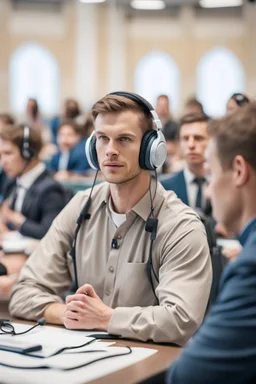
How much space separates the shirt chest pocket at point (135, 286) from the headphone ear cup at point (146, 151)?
332mm

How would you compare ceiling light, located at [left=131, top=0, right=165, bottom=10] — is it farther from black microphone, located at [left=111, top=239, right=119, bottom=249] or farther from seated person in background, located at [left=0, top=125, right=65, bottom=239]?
black microphone, located at [left=111, top=239, right=119, bottom=249]

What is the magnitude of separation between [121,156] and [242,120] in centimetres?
90

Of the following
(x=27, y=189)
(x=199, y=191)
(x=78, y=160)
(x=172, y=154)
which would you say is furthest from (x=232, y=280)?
(x=172, y=154)

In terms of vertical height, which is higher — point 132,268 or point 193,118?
point 193,118

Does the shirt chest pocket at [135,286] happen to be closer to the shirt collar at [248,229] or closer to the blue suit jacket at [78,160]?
the shirt collar at [248,229]

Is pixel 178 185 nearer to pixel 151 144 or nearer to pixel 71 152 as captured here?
pixel 151 144

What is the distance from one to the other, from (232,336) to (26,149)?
3.43 metres

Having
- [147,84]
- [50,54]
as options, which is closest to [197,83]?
[147,84]

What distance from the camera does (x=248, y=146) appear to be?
4.75ft

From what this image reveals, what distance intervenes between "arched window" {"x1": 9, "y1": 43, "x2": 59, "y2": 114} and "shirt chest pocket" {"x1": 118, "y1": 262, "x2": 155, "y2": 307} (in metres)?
12.8

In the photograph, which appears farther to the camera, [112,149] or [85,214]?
[85,214]

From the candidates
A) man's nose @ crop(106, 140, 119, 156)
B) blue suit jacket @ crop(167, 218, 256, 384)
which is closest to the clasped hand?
man's nose @ crop(106, 140, 119, 156)

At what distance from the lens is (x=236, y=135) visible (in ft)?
4.79

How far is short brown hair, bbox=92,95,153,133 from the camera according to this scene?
2318 millimetres
